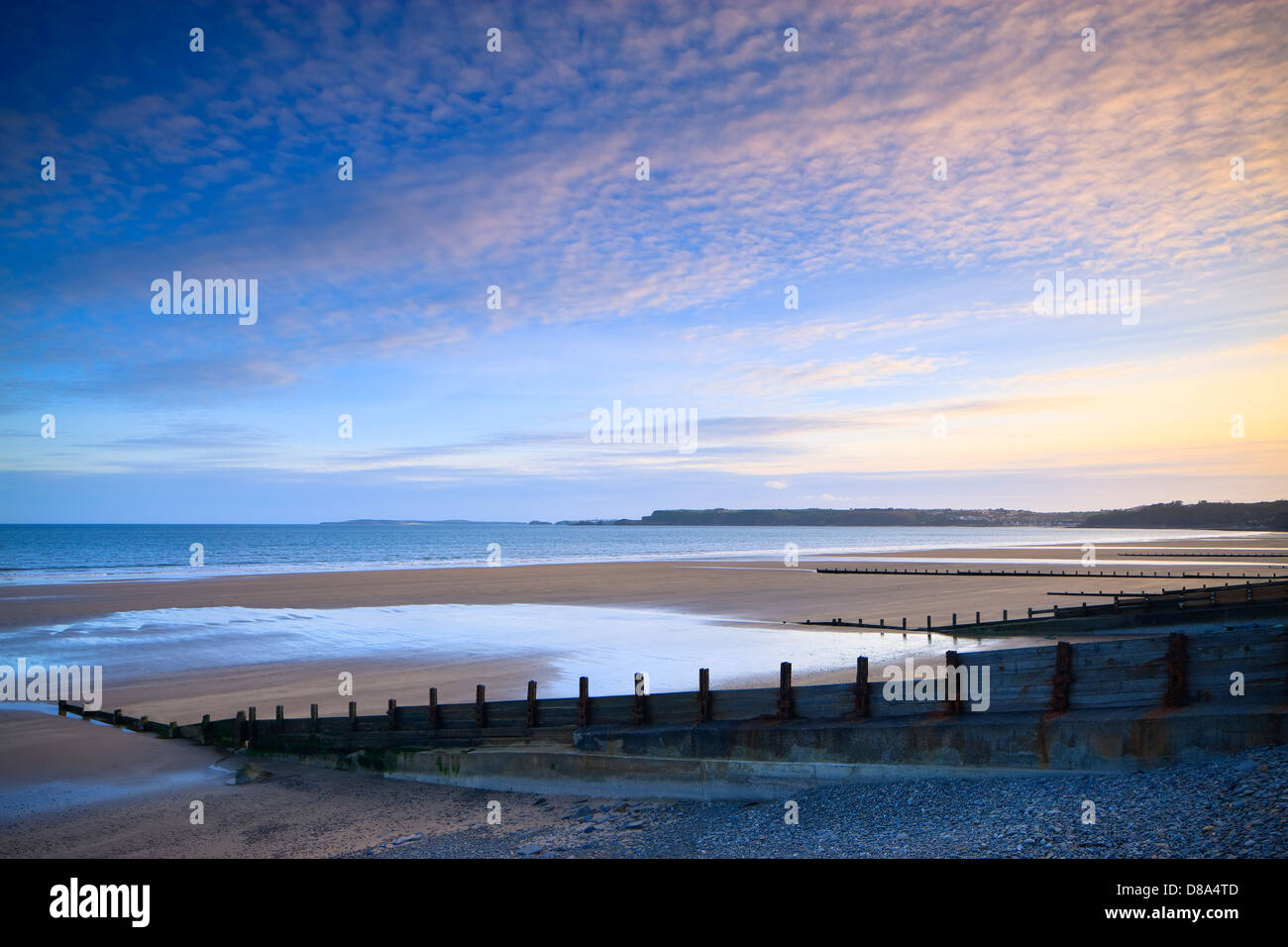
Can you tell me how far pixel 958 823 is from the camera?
902 centimetres

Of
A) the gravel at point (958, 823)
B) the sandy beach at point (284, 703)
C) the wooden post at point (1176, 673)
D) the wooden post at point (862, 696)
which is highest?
the wooden post at point (1176, 673)

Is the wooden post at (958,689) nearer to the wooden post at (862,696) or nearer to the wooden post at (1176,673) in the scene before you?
the wooden post at (862,696)

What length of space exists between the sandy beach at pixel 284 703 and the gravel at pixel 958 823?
4.23 feet

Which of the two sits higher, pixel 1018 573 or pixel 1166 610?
pixel 1166 610

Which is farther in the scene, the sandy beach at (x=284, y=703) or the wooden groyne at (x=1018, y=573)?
the wooden groyne at (x=1018, y=573)

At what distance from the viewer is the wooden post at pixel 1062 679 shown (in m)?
10.5

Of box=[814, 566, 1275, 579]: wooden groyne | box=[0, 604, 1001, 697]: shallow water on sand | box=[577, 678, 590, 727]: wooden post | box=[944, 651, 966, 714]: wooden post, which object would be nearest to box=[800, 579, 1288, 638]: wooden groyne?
box=[0, 604, 1001, 697]: shallow water on sand

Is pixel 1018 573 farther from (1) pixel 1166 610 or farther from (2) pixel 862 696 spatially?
(2) pixel 862 696

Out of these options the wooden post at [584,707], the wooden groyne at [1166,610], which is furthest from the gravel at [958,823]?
the wooden groyne at [1166,610]

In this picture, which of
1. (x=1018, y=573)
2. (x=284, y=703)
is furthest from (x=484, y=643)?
(x=1018, y=573)

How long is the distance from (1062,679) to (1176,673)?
1.31 m
